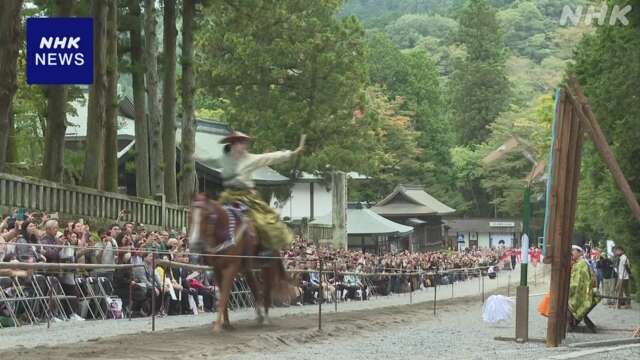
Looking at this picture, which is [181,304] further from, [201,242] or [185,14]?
[185,14]

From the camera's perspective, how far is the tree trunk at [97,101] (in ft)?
96.0

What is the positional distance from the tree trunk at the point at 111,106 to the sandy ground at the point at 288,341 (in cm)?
1196

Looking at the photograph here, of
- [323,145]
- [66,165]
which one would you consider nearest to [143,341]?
[66,165]

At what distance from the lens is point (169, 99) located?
36469 mm

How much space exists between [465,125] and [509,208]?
2613cm

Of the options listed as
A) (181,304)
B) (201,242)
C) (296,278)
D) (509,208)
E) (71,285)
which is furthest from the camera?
(509,208)

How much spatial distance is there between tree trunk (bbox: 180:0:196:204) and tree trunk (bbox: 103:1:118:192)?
4.05 meters

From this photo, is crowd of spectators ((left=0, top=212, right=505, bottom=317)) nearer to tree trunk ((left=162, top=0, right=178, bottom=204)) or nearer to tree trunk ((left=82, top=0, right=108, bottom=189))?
tree trunk ((left=82, top=0, right=108, bottom=189))

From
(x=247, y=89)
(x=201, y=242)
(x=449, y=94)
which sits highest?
(x=449, y=94)

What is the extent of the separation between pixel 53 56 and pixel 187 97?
12.0 metres

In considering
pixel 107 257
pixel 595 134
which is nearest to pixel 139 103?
pixel 107 257

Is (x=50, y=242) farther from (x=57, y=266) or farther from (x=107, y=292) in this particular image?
(x=107, y=292)

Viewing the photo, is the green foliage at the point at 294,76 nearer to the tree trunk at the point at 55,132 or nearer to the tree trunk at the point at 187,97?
the tree trunk at the point at 187,97

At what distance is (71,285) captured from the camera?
60.6ft
